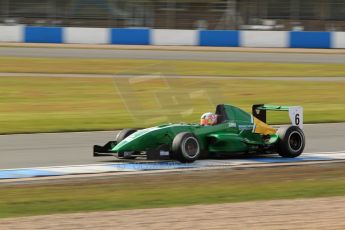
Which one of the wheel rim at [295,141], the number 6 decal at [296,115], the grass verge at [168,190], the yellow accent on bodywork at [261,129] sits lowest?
the grass verge at [168,190]

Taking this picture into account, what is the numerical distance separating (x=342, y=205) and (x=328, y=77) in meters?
18.2

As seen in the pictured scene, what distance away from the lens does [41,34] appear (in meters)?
37.7

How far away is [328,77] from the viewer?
991 inches

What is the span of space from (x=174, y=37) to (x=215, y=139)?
27774 mm

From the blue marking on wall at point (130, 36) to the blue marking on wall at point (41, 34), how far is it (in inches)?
103

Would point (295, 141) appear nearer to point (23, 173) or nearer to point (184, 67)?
point (23, 173)

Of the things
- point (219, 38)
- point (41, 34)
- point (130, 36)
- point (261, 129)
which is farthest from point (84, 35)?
point (261, 129)

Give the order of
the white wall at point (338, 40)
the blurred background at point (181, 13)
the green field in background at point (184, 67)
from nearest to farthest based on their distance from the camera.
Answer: the green field in background at point (184, 67) → the white wall at point (338, 40) → the blurred background at point (181, 13)

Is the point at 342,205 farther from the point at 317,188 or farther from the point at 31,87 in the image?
the point at 31,87

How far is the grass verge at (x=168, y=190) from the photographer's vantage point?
7434 mm

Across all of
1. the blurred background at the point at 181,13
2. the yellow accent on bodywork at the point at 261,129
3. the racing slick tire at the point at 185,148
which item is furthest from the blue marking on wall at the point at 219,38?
the racing slick tire at the point at 185,148

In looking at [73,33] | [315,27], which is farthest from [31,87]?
[315,27]

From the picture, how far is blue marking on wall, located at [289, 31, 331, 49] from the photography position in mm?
36406

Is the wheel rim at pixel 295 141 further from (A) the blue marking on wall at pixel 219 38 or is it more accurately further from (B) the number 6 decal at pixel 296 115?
(A) the blue marking on wall at pixel 219 38
